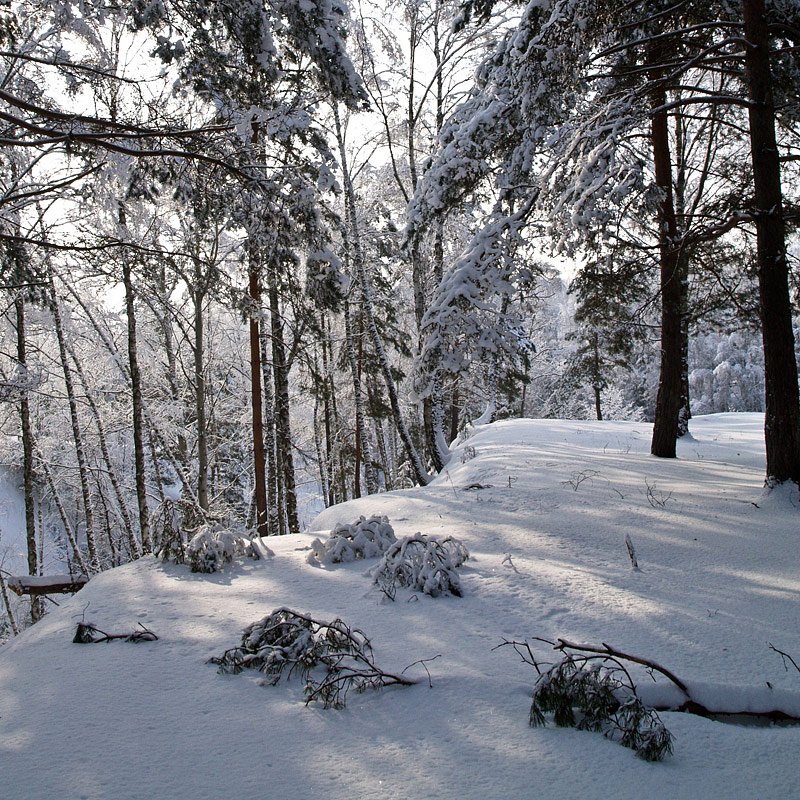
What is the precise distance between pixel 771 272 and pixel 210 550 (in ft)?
20.3

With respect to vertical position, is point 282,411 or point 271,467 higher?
point 282,411

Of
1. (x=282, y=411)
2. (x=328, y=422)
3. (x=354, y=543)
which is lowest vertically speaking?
(x=354, y=543)

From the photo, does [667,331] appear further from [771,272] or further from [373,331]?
[373,331]

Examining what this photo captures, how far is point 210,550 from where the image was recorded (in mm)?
5008

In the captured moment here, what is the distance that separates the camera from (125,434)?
2073cm

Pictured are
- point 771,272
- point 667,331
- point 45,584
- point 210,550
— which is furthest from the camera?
point 667,331

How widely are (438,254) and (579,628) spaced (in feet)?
36.1

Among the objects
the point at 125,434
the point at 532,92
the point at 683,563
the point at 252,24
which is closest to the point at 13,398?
the point at 252,24

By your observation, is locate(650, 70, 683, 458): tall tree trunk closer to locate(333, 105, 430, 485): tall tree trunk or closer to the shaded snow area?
the shaded snow area

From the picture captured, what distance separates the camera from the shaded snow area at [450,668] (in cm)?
208

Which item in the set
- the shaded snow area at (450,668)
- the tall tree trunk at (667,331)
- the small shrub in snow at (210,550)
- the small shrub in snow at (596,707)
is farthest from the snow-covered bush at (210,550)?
the tall tree trunk at (667,331)

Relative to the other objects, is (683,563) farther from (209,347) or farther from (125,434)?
(125,434)

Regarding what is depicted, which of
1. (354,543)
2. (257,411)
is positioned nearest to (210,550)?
(354,543)

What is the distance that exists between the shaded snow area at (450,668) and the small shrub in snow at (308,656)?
0.27 ft
